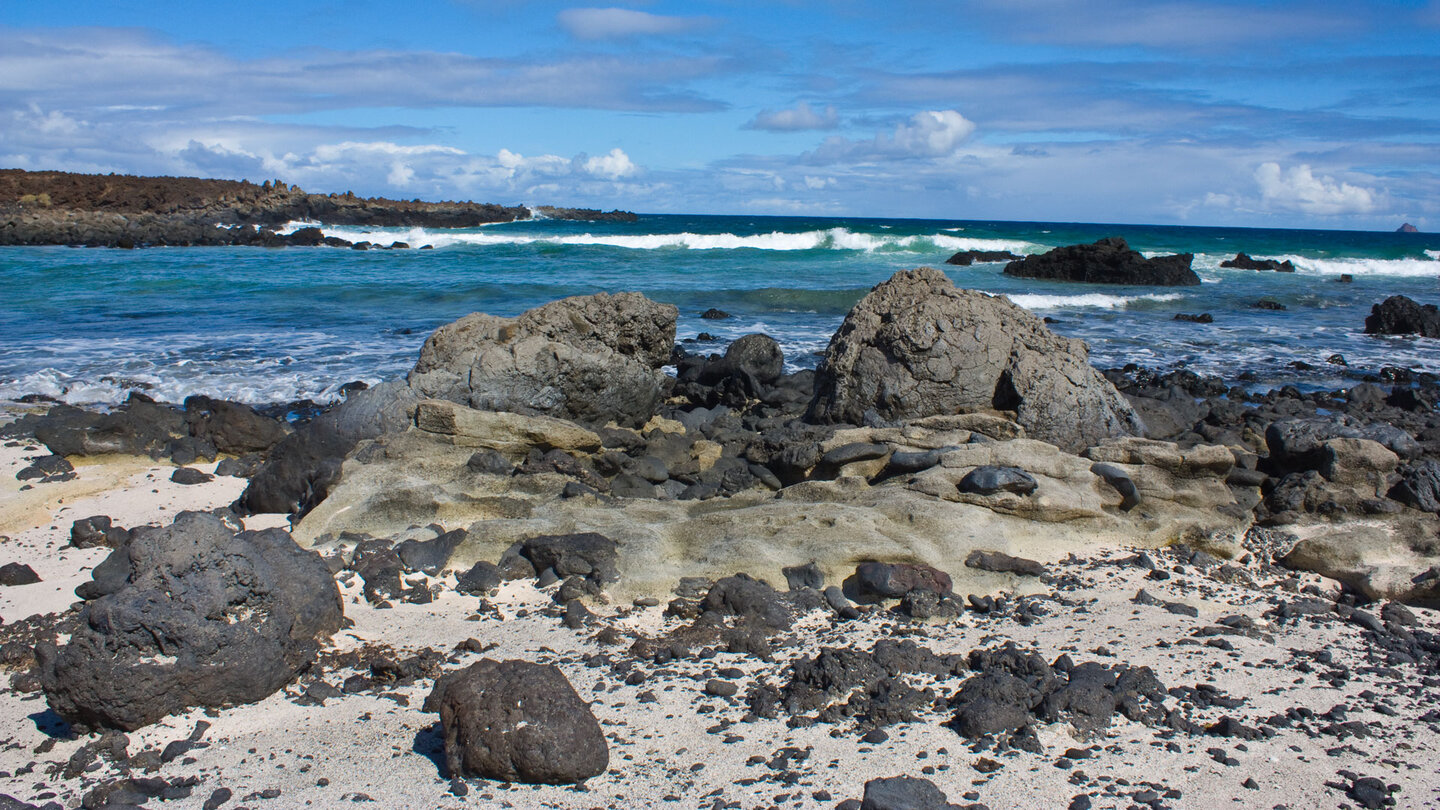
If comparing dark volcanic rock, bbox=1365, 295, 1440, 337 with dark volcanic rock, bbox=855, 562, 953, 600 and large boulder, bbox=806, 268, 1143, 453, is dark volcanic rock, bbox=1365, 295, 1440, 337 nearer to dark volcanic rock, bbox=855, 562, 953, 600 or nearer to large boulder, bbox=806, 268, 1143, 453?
large boulder, bbox=806, 268, 1143, 453

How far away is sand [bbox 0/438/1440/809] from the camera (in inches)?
130

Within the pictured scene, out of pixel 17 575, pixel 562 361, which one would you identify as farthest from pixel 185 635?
pixel 562 361

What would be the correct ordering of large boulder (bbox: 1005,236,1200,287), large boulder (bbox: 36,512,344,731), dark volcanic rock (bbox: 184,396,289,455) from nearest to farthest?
large boulder (bbox: 36,512,344,731)
dark volcanic rock (bbox: 184,396,289,455)
large boulder (bbox: 1005,236,1200,287)

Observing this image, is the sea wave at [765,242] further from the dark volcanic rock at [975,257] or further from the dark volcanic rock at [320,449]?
the dark volcanic rock at [320,449]

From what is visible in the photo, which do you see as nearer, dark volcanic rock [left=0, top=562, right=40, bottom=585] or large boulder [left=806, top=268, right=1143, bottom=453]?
dark volcanic rock [left=0, top=562, right=40, bottom=585]

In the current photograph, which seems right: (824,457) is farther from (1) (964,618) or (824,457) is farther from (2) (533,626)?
(2) (533,626)

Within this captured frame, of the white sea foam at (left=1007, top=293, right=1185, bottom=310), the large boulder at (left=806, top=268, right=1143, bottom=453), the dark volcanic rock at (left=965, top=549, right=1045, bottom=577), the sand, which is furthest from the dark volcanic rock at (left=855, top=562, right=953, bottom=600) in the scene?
the white sea foam at (left=1007, top=293, right=1185, bottom=310)

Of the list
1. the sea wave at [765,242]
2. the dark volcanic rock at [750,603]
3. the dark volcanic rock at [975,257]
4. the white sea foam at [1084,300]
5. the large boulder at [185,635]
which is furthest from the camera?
the sea wave at [765,242]

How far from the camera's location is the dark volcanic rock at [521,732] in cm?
329

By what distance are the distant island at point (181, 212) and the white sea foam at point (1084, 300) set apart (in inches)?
1202

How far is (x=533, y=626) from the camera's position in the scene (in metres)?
4.66

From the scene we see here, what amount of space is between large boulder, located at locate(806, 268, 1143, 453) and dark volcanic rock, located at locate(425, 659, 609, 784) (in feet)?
16.1

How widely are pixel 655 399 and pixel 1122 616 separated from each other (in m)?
5.18

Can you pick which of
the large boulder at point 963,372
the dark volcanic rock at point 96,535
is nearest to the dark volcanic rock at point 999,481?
the large boulder at point 963,372
